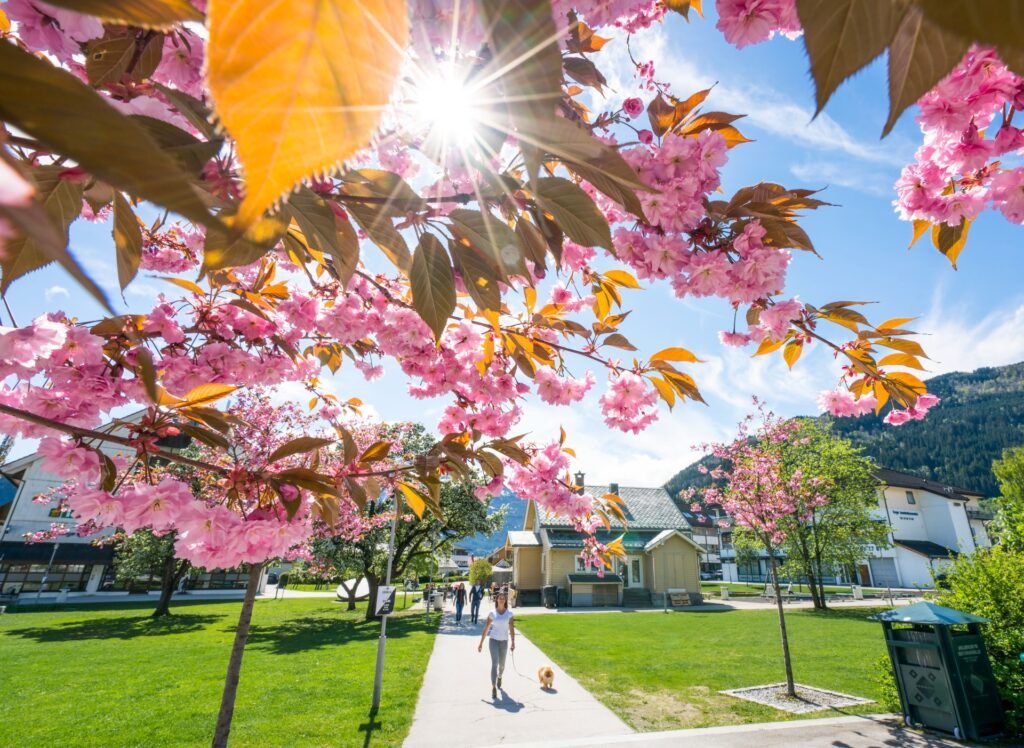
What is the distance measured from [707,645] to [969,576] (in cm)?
820

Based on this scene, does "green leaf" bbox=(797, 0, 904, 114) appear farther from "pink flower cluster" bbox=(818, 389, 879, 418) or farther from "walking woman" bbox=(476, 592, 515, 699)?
"walking woman" bbox=(476, 592, 515, 699)

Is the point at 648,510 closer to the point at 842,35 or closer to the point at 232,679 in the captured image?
the point at 232,679

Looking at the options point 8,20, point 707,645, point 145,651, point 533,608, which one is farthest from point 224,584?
point 8,20

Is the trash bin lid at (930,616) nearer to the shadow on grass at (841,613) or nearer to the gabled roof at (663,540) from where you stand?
the shadow on grass at (841,613)

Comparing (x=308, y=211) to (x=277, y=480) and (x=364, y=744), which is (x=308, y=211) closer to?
(x=277, y=480)

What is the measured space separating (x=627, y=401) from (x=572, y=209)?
202 cm

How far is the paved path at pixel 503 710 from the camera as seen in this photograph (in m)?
6.52

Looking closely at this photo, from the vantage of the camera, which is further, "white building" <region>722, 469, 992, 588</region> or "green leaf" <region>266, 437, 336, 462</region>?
"white building" <region>722, 469, 992, 588</region>

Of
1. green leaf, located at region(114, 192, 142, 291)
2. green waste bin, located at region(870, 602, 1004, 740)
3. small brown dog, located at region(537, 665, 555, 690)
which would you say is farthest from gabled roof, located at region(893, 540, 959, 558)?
green leaf, located at region(114, 192, 142, 291)

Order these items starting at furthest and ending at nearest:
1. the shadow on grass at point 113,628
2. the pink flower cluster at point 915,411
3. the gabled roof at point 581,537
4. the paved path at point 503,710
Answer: the gabled roof at point 581,537 → the shadow on grass at point 113,628 → the paved path at point 503,710 → the pink flower cluster at point 915,411

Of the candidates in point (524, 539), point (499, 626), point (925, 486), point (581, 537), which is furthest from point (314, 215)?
point (925, 486)

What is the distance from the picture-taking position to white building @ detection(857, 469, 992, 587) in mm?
43375

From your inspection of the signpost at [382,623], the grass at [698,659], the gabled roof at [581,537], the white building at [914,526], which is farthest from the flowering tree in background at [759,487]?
the white building at [914,526]

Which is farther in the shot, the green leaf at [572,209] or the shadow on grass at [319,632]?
the shadow on grass at [319,632]
